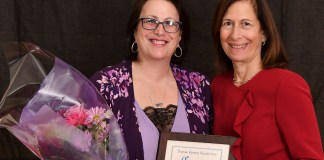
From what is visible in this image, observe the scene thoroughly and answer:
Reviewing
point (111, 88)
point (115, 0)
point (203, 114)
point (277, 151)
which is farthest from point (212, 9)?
point (277, 151)

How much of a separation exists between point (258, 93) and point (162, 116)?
0.39 metres

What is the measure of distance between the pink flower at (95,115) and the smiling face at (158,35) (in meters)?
0.61

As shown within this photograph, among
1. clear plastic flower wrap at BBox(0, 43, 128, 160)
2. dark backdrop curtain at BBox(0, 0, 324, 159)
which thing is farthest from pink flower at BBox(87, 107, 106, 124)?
dark backdrop curtain at BBox(0, 0, 324, 159)

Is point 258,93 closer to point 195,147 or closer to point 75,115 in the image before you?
point 195,147

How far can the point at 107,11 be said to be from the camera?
7.09 ft

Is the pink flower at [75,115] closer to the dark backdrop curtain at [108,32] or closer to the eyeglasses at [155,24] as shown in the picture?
the eyeglasses at [155,24]

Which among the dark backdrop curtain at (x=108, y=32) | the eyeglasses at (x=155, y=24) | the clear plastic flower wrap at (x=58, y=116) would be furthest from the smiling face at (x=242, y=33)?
the clear plastic flower wrap at (x=58, y=116)

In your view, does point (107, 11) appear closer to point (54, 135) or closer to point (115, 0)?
point (115, 0)

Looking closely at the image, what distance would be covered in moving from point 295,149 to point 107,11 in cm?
118

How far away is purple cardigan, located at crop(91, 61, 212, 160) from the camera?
5.22 feet

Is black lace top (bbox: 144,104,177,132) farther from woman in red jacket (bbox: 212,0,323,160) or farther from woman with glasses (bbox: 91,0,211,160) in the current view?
woman in red jacket (bbox: 212,0,323,160)

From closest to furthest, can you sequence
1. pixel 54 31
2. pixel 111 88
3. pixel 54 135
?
pixel 54 135 < pixel 111 88 < pixel 54 31

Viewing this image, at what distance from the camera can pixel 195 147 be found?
54.7 inches

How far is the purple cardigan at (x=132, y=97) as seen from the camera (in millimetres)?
1590
